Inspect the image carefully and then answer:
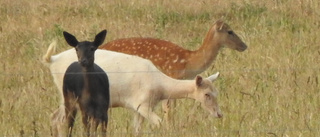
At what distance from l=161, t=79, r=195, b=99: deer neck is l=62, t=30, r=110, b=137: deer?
1.38 metres

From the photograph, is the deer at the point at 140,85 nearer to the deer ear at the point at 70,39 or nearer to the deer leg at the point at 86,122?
the deer ear at the point at 70,39

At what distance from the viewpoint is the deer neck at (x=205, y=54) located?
13008mm

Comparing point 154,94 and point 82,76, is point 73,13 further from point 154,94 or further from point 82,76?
point 82,76

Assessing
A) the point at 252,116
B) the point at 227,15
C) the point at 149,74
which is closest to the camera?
the point at 252,116

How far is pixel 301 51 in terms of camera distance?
14461 millimetres

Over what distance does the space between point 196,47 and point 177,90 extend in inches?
188

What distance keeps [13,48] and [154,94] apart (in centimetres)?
480

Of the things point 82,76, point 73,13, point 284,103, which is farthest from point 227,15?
point 82,76

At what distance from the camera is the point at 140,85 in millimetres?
11195

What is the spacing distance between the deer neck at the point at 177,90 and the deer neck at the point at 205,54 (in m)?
1.54

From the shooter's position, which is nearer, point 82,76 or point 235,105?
point 82,76

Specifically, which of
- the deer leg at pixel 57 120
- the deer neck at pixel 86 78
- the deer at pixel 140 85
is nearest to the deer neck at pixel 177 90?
the deer at pixel 140 85

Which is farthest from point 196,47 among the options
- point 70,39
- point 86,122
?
point 86,122

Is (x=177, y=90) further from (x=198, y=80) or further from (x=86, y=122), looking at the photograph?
(x=86, y=122)
